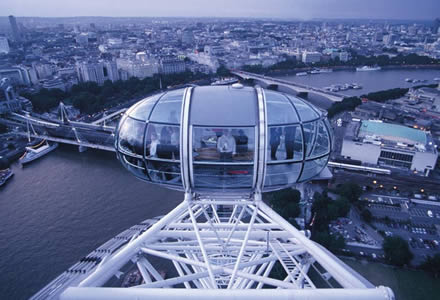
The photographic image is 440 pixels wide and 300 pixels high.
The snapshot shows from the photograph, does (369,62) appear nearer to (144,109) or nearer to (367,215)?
(367,215)

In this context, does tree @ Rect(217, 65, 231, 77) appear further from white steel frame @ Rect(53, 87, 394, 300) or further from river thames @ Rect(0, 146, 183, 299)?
white steel frame @ Rect(53, 87, 394, 300)

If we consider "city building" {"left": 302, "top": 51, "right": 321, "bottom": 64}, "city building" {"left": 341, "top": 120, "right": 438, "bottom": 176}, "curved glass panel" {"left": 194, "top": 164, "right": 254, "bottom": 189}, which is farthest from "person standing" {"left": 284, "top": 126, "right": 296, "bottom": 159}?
"city building" {"left": 302, "top": 51, "right": 321, "bottom": 64}

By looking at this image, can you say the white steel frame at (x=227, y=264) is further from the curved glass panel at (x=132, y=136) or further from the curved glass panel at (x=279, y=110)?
the curved glass panel at (x=132, y=136)

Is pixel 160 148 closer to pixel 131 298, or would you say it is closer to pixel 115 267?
pixel 115 267

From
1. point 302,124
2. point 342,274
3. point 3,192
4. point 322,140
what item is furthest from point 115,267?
Answer: point 3,192

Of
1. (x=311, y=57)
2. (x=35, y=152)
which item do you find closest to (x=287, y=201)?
(x=35, y=152)
